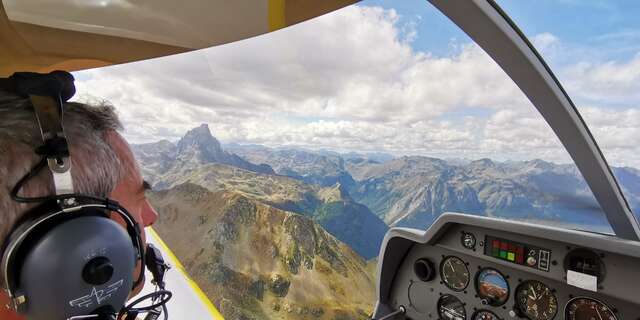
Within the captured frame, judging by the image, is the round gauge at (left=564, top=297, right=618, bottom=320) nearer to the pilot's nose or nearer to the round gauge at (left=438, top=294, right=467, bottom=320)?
the round gauge at (left=438, top=294, right=467, bottom=320)

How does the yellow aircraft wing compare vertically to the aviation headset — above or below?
above

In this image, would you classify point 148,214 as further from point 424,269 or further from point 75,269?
point 424,269

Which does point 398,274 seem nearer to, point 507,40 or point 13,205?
point 507,40

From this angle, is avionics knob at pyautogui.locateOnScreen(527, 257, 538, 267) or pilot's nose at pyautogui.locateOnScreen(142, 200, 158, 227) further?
avionics knob at pyautogui.locateOnScreen(527, 257, 538, 267)

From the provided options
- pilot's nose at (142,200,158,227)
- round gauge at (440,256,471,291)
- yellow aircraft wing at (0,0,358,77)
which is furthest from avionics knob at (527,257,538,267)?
pilot's nose at (142,200,158,227)

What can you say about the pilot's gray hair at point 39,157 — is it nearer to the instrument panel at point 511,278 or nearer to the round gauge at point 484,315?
the instrument panel at point 511,278

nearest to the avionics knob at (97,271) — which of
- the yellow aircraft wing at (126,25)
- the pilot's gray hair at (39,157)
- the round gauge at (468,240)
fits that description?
the pilot's gray hair at (39,157)
